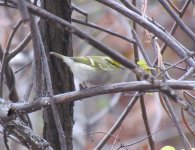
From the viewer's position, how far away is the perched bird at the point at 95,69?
1453 millimetres

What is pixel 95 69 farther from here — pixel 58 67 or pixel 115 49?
pixel 115 49

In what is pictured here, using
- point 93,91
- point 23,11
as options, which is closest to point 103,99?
point 93,91

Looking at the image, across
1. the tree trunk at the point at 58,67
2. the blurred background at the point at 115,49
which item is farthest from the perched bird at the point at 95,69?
the blurred background at the point at 115,49

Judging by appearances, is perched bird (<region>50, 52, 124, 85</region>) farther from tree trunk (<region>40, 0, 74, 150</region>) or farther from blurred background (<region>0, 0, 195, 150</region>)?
blurred background (<region>0, 0, 195, 150</region>)

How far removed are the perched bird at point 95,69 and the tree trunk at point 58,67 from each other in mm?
121

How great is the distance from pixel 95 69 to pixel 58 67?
0.15 meters

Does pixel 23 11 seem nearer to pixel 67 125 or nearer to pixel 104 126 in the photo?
pixel 67 125

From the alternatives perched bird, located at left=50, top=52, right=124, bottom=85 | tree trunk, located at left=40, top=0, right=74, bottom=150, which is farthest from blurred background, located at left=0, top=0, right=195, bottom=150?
perched bird, located at left=50, top=52, right=124, bottom=85

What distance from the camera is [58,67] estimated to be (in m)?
1.58

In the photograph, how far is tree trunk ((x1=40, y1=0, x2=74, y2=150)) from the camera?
155 centimetres

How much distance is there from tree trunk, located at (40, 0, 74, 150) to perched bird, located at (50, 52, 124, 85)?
0.40ft

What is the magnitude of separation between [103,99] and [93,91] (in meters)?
4.93

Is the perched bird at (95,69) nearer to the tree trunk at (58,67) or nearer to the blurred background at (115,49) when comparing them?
the tree trunk at (58,67)

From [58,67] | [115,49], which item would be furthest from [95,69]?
[115,49]
